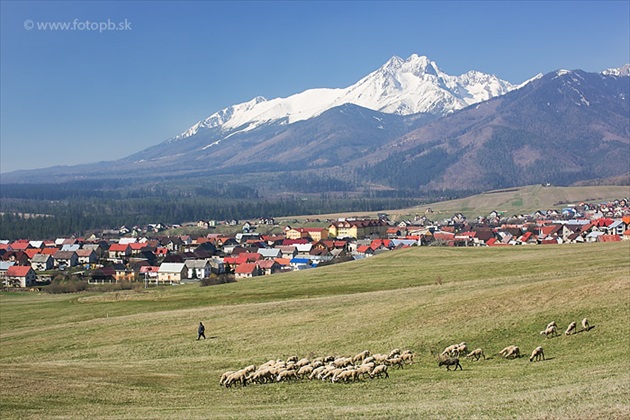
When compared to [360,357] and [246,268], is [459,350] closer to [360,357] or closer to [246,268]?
[360,357]

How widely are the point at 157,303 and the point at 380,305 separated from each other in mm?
34094

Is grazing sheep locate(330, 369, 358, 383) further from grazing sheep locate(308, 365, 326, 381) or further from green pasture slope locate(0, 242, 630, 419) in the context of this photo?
grazing sheep locate(308, 365, 326, 381)

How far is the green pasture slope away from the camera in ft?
84.2

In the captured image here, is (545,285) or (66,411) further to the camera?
(545,285)

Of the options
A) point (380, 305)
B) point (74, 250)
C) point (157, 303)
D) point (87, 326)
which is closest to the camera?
point (380, 305)

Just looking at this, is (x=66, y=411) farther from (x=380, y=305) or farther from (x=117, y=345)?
(x=380, y=305)

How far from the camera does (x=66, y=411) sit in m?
25.5

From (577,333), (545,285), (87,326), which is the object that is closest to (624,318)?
(577,333)

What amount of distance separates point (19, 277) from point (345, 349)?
10766 cm

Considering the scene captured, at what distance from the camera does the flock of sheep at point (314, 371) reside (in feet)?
107

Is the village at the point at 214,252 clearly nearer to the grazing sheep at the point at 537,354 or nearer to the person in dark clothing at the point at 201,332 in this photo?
the person in dark clothing at the point at 201,332

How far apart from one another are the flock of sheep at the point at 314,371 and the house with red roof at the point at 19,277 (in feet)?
361

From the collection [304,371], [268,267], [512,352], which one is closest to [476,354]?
[512,352]

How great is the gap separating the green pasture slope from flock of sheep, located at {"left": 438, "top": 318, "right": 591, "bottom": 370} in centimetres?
56
